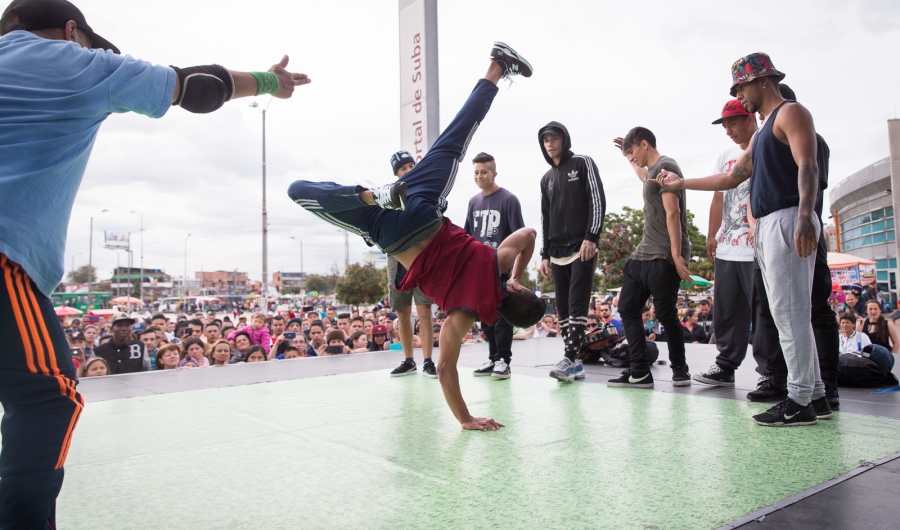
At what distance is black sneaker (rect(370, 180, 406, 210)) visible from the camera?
8.70 feet

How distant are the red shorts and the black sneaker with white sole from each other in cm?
143

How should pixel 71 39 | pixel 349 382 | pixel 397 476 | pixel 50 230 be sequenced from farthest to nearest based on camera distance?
pixel 349 382 → pixel 397 476 → pixel 71 39 → pixel 50 230

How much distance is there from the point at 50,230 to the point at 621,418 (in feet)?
8.68

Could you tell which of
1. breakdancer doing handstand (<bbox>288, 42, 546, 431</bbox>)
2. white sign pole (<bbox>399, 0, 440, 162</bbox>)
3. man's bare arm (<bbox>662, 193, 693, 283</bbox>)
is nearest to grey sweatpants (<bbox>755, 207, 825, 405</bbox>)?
man's bare arm (<bbox>662, 193, 693, 283</bbox>)

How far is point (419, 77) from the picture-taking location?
8883 millimetres

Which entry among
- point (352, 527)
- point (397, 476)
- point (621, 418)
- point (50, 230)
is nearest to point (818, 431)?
point (621, 418)

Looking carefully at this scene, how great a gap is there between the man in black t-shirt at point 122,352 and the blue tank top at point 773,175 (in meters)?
6.72

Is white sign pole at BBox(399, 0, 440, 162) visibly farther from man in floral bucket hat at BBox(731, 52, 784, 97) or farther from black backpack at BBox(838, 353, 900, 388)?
black backpack at BBox(838, 353, 900, 388)

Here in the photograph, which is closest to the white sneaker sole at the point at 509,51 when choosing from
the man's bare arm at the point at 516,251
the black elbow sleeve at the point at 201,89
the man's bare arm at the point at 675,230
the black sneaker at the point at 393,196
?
the man's bare arm at the point at 516,251

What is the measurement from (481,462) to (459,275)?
996mm

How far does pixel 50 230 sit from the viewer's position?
1453mm

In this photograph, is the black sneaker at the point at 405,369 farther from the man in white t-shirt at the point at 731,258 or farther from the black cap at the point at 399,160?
the man in white t-shirt at the point at 731,258

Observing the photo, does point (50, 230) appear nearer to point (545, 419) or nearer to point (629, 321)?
point (545, 419)

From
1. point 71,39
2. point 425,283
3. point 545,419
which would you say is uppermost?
point 71,39
